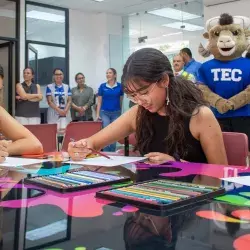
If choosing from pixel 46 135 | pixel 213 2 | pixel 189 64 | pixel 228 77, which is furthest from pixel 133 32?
pixel 46 135

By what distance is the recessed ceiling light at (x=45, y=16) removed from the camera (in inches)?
295

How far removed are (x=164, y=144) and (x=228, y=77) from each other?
1544 mm

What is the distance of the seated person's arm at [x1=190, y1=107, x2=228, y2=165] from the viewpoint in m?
1.51

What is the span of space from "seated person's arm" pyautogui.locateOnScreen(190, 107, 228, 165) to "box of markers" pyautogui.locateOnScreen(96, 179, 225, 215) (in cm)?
63

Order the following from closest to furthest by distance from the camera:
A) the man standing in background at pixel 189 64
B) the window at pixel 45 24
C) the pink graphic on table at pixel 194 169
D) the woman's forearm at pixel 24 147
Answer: the pink graphic on table at pixel 194 169 → the woman's forearm at pixel 24 147 → the man standing in background at pixel 189 64 → the window at pixel 45 24

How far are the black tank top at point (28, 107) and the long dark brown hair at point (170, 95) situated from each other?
454cm

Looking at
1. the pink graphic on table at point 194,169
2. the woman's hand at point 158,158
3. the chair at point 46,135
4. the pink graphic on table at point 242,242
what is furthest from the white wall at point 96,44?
the pink graphic on table at point 242,242

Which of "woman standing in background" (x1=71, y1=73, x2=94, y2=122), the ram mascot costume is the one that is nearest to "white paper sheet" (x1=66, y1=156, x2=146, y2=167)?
the ram mascot costume

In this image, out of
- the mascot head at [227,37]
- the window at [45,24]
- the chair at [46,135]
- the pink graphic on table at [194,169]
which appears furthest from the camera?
the window at [45,24]

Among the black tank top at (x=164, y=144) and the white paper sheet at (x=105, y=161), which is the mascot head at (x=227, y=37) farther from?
the white paper sheet at (x=105, y=161)

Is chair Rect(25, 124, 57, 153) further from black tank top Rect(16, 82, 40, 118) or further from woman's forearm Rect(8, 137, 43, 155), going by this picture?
black tank top Rect(16, 82, 40, 118)

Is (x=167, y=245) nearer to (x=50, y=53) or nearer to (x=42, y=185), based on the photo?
(x=42, y=185)

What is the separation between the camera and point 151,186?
87 centimetres

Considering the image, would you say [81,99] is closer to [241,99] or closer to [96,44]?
[96,44]
